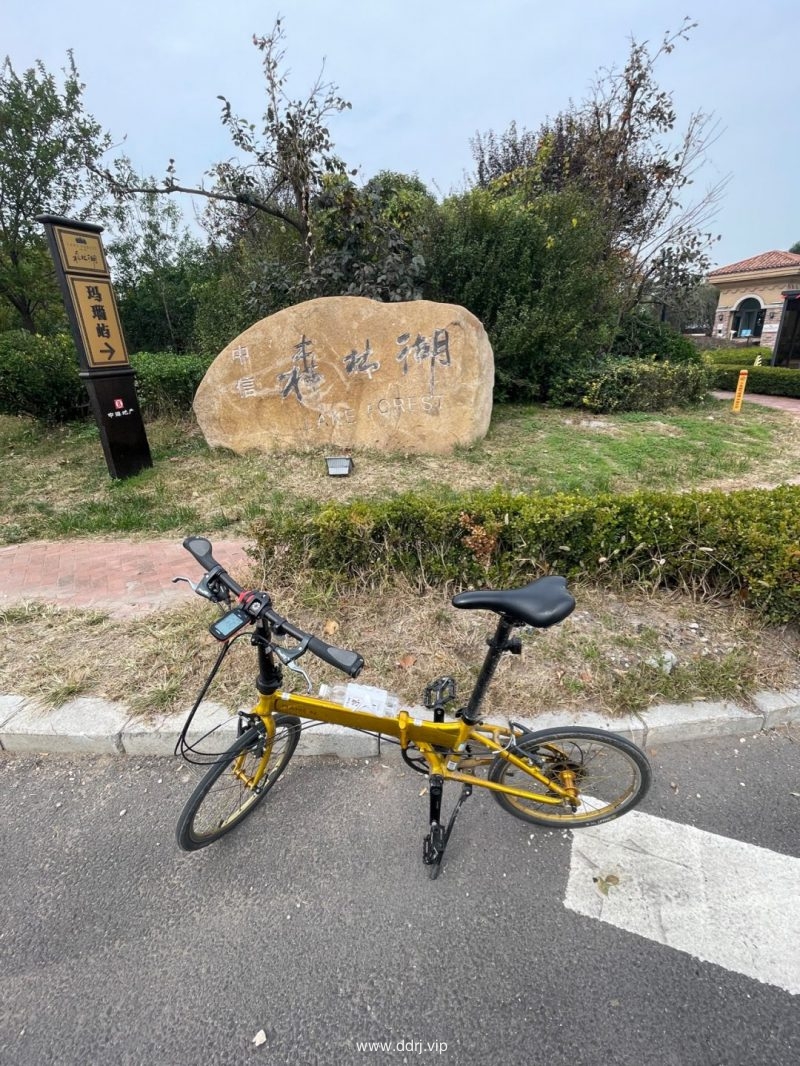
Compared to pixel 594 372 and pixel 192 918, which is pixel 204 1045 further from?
pixel 594 372

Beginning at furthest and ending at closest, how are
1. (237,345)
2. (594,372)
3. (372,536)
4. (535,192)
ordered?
(535,192) → (594,372) → (237,345) → (372,536)

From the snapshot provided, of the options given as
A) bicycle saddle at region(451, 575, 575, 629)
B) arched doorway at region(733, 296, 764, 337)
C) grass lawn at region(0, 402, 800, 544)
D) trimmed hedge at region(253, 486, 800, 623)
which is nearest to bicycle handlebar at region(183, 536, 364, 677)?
bicycle saddle at region(451, 575, 575, 629)

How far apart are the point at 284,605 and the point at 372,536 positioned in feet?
2.20

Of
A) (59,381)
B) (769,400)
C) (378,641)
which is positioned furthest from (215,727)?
(769,400)

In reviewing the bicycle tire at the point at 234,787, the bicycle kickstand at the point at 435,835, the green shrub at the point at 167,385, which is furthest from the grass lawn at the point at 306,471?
the bicycle kickstand at the point at 435,835

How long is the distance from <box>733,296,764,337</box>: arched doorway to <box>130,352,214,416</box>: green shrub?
30590mm

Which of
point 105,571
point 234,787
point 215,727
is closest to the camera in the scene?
point 234,787

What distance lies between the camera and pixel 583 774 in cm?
195

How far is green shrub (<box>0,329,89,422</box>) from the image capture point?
287 inches

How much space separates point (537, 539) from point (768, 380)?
12.8m

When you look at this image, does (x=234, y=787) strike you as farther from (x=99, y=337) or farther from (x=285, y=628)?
(x=99, y=337)

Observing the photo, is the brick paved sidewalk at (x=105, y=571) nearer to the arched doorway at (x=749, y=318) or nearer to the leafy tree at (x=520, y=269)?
the leafy tree at (x=520, y=269)

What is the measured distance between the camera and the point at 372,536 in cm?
314

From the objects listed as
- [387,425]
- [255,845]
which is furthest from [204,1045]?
[387,425]
